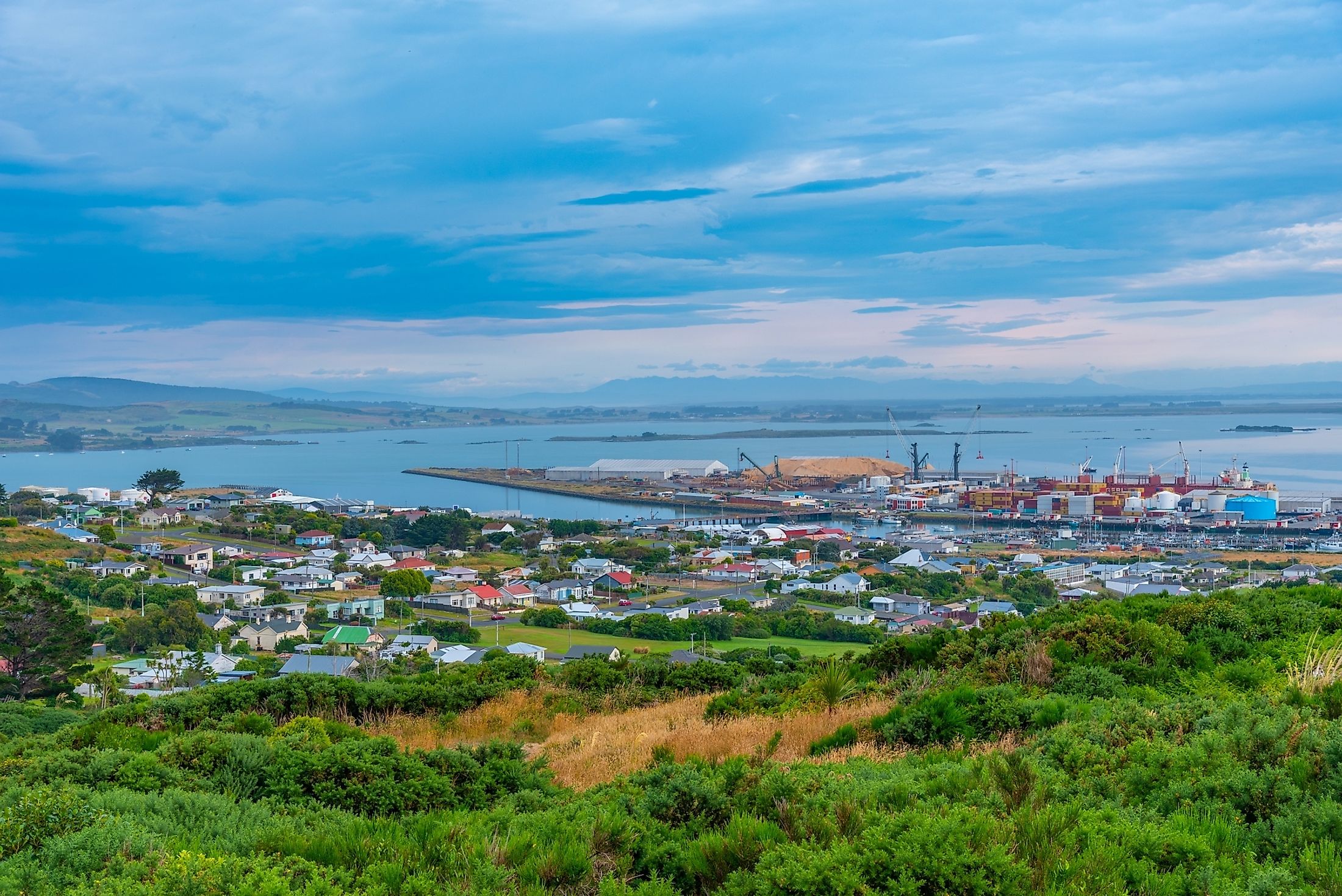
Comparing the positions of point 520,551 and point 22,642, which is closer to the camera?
point 22,642

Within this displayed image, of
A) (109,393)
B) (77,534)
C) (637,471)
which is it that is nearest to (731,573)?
(77,534)

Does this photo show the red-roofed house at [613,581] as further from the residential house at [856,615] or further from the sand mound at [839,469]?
the sand mound at [839,469]

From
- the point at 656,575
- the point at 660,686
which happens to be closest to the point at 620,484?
the point at 656,575

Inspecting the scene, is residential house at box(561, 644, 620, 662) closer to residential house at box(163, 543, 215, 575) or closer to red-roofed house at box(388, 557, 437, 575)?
red-roofed house at box(388, 557, 437, 575)

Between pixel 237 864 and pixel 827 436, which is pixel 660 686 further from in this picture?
pixel 827 436

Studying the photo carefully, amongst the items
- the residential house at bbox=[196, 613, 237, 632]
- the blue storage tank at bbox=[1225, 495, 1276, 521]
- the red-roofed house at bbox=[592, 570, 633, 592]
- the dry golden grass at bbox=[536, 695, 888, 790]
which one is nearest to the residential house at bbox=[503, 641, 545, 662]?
the residential house at bbox=[196, 613, 237, 632]

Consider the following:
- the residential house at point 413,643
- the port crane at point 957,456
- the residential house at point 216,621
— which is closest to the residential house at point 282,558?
the residential house at point 216,621

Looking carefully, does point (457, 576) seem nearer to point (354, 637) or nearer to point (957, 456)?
point (354, 637)
